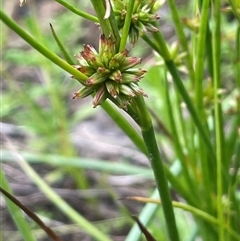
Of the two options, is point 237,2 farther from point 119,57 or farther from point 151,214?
point 151,214

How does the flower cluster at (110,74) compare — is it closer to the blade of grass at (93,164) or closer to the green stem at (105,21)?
the green stem at (105,21)

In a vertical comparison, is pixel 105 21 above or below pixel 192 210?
above

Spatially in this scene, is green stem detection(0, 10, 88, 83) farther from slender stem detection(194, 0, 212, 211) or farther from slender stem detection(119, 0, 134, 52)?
slender stem detection(194, 0, 212, 211)

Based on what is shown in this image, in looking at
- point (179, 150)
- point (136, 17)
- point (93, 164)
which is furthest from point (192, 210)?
point (93, 164)

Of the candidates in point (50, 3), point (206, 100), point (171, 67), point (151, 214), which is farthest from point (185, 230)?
point (50, 3)

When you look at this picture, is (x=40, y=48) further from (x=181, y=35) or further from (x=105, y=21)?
(x=181, y=35)

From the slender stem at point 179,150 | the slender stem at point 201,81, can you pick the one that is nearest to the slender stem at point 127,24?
the slender stem at point 201,81
